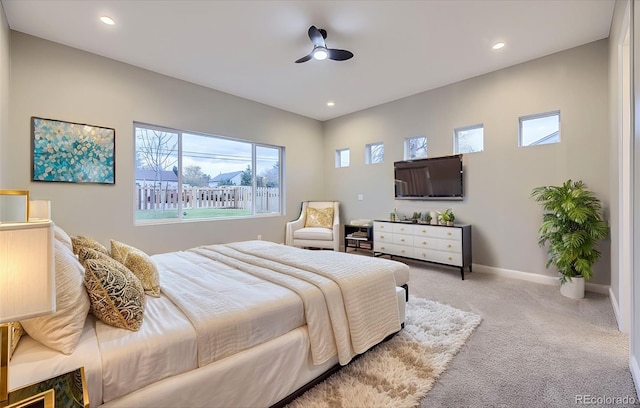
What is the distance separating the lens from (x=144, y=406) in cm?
108

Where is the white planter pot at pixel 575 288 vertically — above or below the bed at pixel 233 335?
below

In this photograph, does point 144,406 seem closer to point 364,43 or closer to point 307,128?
point 364,43

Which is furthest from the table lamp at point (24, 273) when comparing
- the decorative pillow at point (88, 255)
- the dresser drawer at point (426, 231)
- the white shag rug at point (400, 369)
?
the dresser drawer at point (426, 231)

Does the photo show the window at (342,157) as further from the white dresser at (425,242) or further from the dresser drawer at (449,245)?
the dresser drawer at (449,245)

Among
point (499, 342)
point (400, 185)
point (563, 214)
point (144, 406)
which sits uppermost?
point (400, 185)

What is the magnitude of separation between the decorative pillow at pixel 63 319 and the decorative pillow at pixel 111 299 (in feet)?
0.19

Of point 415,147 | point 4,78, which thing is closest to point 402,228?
point 415,147

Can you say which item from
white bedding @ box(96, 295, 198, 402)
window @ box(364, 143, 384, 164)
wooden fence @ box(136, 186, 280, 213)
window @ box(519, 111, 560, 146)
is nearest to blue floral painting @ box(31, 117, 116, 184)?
wooden fence @ box(136, 186, 280, 213)

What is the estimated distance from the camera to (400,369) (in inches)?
70.0

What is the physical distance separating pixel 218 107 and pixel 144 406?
4.33 meters

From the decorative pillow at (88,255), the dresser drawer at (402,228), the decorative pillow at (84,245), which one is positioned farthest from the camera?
the dresser drawer at (402,228)

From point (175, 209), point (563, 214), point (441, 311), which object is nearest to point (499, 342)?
point (441, 311)

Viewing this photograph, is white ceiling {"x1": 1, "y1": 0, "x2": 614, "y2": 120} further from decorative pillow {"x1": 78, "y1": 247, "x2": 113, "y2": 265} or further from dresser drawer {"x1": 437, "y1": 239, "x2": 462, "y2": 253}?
dresser drawer {"x1": 437, "y1": 239, "x2": 462, "y2": 253}

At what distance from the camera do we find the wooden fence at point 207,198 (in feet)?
13.2
